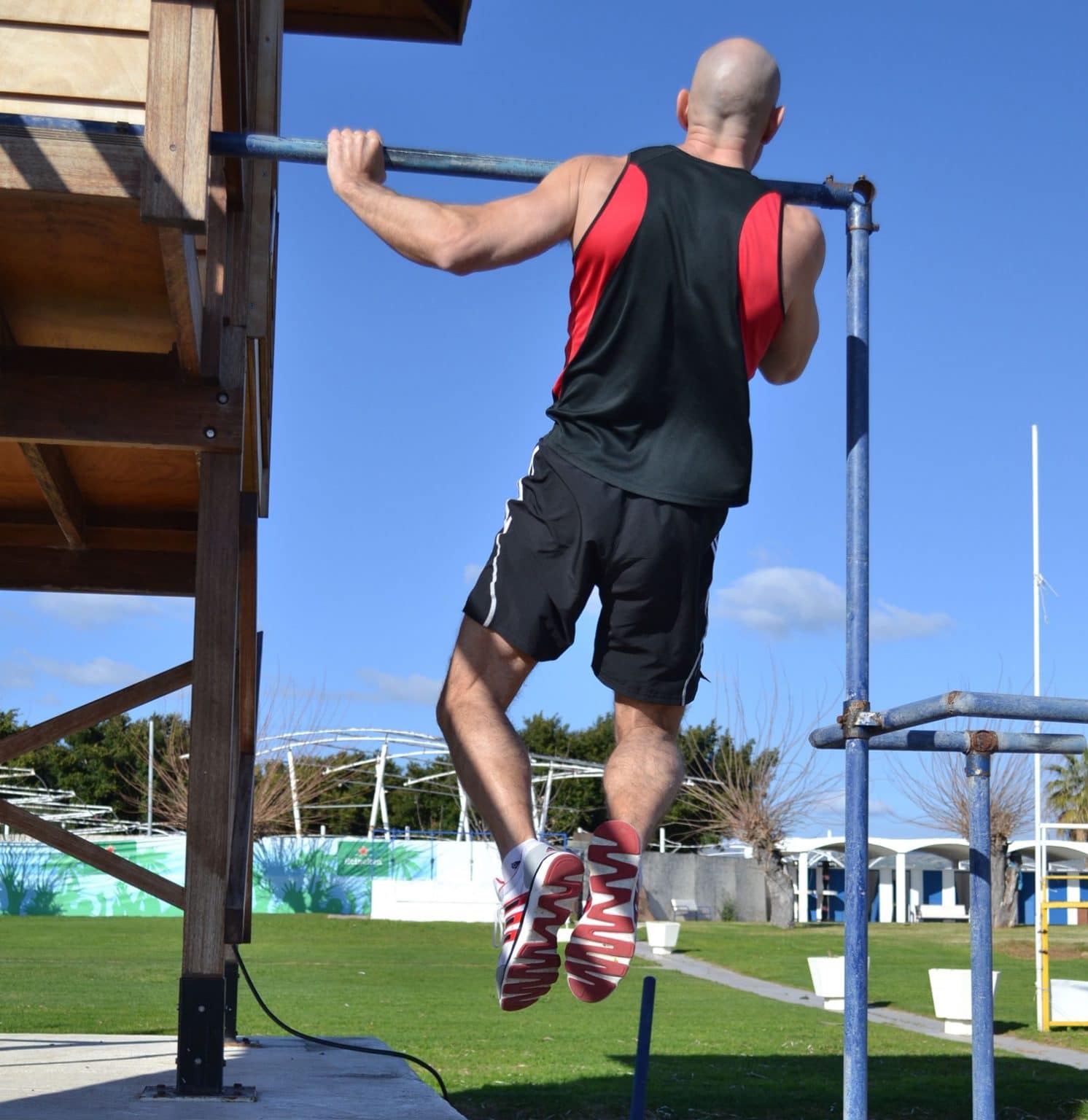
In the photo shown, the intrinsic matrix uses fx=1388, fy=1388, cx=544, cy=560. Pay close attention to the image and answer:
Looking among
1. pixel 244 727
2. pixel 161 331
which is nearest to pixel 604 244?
pixel 161 331

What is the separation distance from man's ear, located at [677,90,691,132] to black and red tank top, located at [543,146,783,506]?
0.24 m

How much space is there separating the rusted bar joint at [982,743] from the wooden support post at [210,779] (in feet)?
10.7

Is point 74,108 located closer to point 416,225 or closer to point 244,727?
point 416,225

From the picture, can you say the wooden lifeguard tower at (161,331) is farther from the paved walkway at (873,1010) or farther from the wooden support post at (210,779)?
the paved walkway at (873,1010)

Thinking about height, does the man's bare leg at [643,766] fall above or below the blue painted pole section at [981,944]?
above

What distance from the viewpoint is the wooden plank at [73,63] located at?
174 inches

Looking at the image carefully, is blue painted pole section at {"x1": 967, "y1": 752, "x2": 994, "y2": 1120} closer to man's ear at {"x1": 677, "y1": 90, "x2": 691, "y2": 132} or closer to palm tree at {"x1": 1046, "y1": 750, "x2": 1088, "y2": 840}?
man's ear at {"x1": 677, "y1": 90, "x2": 691, "y2": 132}

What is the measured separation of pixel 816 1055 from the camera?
15.1 meters

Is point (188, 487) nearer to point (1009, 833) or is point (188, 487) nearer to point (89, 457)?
point (89, 457)

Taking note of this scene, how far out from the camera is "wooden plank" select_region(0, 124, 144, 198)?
12.6ft

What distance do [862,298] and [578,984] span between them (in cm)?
157

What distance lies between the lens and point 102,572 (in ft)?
25.6

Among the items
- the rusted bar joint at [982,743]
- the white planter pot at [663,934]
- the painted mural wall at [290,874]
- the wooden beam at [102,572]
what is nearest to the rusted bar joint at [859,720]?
the rusted bar joint at [982,743]

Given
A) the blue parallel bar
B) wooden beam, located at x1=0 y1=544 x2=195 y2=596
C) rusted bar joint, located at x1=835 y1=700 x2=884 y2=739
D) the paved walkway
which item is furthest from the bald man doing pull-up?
the paved walkway
